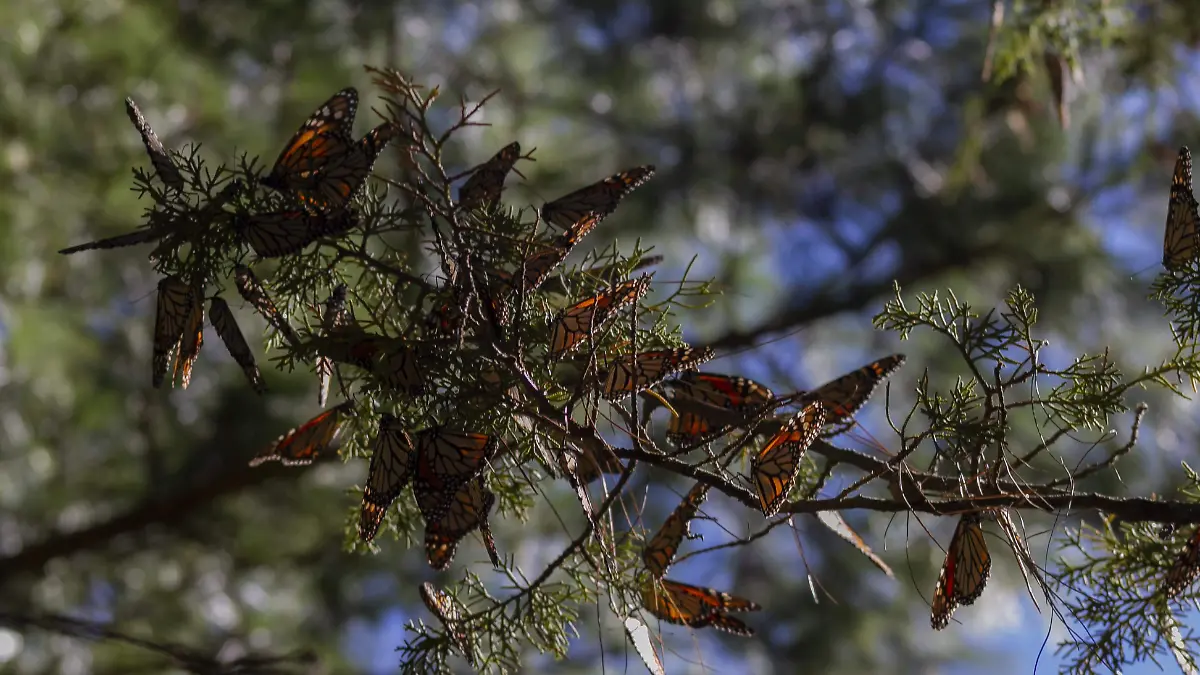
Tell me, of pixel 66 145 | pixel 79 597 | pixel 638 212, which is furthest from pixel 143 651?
pixel 638 212

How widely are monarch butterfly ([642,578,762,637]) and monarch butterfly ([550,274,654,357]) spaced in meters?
0.20

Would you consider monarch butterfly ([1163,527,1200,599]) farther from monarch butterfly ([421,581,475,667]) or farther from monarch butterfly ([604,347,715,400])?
monarch butterfly ([421,581,475,667])

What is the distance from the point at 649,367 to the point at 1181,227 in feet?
1.23

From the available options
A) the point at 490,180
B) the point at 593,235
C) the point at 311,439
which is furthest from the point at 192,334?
the point at 593,235

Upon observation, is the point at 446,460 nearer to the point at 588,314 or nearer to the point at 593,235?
the point at 588,314

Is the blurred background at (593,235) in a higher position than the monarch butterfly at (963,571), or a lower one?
higher

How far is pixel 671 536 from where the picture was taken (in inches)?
28.0

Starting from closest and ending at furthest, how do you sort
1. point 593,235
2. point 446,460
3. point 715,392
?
point 446,460 < point 715,392 < point 593,235

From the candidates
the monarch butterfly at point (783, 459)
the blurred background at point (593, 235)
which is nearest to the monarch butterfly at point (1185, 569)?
the monarch butterfly at point (783, 459)

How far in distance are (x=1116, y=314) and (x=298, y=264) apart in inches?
119

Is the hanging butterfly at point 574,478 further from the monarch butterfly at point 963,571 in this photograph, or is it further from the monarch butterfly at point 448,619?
the monarch butterfly at point 963,571

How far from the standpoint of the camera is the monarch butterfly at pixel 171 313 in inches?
26.3

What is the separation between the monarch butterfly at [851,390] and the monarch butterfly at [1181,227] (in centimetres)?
A: 19

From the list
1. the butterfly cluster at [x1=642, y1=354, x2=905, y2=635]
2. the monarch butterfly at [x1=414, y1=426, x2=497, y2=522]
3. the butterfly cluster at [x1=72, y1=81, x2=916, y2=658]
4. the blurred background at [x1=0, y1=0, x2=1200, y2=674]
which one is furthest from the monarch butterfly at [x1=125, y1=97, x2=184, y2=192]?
the blurred background at [x1=0, y1=0, x2=1200, y2=674]
